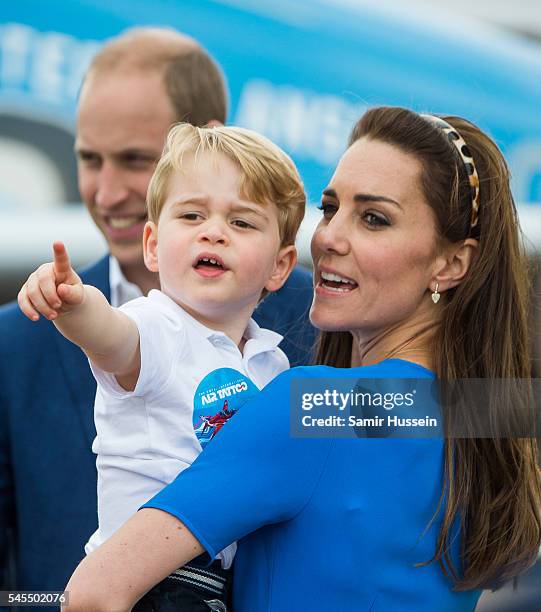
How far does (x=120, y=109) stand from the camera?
126 inches

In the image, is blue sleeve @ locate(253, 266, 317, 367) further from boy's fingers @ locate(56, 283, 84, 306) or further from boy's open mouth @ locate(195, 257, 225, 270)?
boy's fingers @ locate(56, 283, 84, 306)

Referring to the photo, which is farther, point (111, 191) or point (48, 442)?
point (111, 191)

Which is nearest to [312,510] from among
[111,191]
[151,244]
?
[151,244]

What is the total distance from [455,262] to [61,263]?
0.80 metres

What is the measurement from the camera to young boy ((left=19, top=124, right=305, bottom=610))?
5.62 feet

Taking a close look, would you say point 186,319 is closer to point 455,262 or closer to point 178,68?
point 455,262

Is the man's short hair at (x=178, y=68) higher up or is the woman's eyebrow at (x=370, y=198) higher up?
the woman's eyebrow at (x=370, y=198)

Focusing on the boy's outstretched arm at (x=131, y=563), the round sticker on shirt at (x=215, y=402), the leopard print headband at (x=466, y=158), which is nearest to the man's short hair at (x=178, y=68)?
the leopard print headband at (x=466, y=158)

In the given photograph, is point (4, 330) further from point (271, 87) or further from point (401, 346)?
point (271, 87)

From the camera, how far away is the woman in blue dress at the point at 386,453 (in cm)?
165

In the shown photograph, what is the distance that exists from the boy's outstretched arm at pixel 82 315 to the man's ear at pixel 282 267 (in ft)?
1.35

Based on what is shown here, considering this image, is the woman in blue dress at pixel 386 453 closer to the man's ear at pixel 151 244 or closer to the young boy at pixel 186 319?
the young boy at pixel 186 319

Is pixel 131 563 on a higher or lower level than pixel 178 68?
lower

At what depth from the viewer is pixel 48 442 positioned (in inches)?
108
